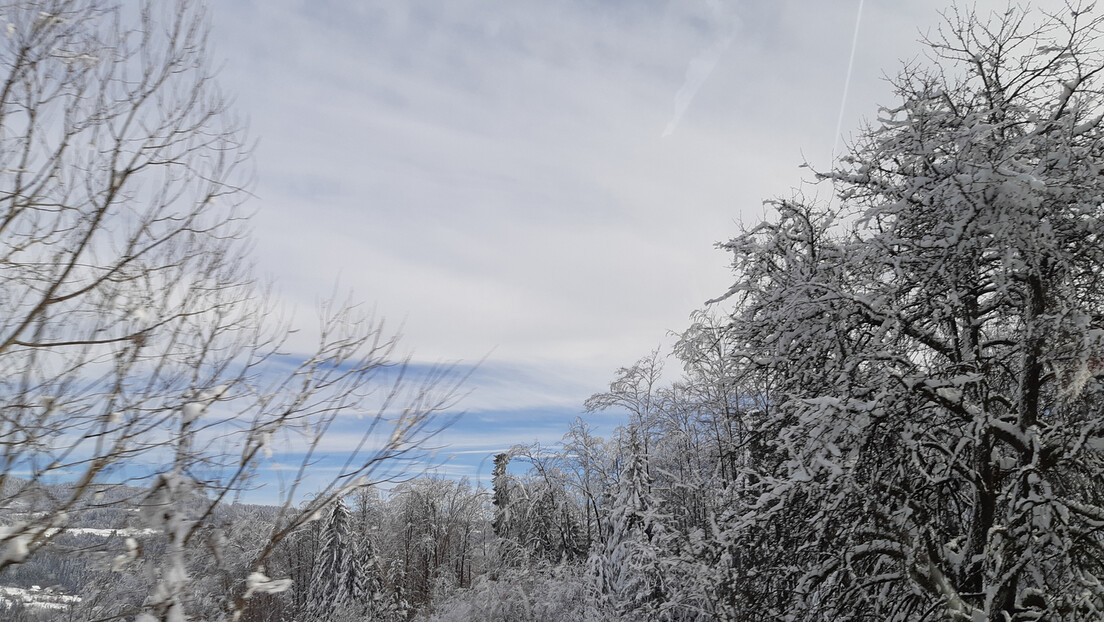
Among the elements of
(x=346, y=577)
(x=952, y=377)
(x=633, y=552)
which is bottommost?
(x=346, y=577)

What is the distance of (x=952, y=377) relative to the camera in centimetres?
549

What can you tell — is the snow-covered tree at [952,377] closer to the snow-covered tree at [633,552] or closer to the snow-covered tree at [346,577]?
the snow-covered tree at [633,552]

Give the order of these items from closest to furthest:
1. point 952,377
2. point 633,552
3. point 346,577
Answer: point 952,377 < point 633,552 < point 346,577

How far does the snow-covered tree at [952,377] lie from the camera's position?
15.3 ft

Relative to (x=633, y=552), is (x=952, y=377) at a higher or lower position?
higher

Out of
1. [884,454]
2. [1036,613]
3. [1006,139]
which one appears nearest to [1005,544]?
[1036,613]

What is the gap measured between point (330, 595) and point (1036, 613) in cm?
2737

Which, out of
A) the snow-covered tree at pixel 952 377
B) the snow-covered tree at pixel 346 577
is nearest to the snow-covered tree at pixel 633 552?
the snow-covered tree at pixel 952 377

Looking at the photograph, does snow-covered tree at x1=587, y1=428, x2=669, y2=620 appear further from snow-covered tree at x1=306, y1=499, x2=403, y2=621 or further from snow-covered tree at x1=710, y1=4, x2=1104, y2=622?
snow-covered tree at x1=306, y1=499, x2=403, y2=621

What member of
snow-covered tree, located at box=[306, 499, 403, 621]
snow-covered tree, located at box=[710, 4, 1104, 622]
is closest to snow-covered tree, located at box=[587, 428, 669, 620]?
snow-covered tree, located at box=[710, 4, 1104, 622]

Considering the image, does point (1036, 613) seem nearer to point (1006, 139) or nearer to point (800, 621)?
point (800, 621)

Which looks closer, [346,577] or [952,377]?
[952,377]

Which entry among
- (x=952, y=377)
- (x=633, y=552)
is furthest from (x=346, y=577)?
(x=952, y=377)

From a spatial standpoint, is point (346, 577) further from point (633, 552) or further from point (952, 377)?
point (952, 377)
